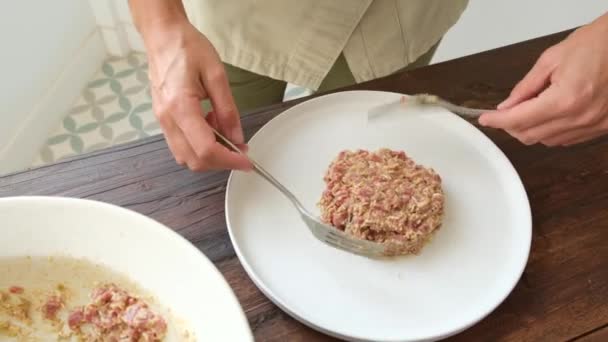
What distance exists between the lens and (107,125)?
1.85 meters

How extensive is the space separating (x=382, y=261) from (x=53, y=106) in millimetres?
1479

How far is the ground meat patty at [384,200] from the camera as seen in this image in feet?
2.27

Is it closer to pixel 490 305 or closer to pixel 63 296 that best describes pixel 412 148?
pixel 490 305

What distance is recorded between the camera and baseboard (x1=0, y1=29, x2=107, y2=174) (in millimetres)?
1710

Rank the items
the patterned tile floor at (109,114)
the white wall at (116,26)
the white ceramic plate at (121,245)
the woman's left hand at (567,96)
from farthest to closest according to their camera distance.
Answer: the white wall at (116,26) < the patterned tile floor at (109,114) < the woman's left hand at (567,96) < the white ceramic plate at (121,245)

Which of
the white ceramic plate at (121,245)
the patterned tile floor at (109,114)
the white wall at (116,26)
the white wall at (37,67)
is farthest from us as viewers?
the white wall at (116,26)

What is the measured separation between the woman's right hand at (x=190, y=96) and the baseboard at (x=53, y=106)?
3.91 ft

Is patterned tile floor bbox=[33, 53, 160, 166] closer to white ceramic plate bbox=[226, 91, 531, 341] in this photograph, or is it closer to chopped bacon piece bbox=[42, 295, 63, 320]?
white ceramic plate bbox=[226, 91, 531, 341]

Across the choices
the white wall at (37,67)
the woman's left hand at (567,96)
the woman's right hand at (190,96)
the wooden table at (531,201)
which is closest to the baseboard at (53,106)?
the white wall at (37,67)

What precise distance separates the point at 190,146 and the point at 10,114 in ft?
4.08

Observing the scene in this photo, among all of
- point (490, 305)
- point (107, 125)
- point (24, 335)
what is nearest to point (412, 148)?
point (490, 305)

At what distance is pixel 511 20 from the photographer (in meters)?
1.76

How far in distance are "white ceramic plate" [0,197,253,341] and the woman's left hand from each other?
1.34 feet

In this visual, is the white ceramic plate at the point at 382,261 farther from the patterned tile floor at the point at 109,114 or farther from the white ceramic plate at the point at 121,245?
the patterned tile floor at the point at 109,114
